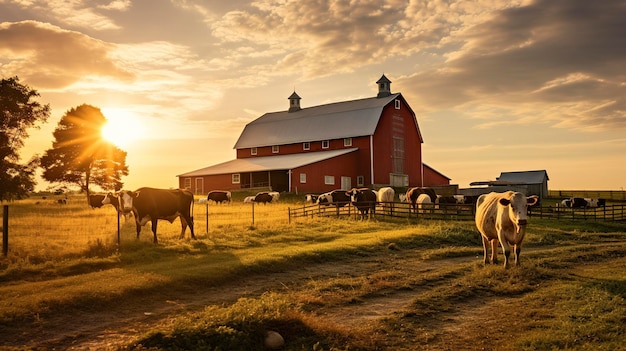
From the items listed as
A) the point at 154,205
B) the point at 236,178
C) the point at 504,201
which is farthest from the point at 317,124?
the point at 504,201

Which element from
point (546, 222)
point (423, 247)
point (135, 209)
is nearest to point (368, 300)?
point (423, 247)

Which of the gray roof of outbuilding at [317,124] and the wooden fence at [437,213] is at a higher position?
the gray roof of outbuilding at [317,124]

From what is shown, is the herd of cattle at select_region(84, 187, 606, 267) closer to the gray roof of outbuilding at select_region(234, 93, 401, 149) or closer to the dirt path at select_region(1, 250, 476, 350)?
the dirt path at select_region(1, 250, 476, 350)

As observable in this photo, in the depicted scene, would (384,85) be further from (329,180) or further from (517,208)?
(517,208)

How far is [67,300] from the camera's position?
11391 mm

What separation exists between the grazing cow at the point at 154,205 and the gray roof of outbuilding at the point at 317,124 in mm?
34839

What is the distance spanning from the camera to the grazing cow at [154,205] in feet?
67.0

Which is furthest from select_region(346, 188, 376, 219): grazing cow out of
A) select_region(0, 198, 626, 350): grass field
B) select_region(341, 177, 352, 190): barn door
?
select_region(341, 177, 352, 190): barn door

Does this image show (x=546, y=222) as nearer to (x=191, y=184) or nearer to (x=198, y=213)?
(x=198, y=213)

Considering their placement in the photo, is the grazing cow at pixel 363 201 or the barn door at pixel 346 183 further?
the barn door at pixel 346 183

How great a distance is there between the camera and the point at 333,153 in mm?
55031

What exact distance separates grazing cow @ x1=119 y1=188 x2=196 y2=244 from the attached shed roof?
50.5 m

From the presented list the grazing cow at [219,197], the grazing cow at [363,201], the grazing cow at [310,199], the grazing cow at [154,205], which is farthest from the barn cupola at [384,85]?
the grazing cow at [154,205]

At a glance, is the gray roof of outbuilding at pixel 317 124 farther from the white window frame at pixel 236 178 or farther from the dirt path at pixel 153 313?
the dirt path at pixel 153 313
